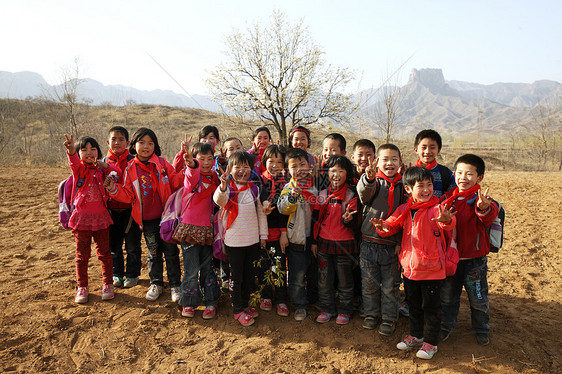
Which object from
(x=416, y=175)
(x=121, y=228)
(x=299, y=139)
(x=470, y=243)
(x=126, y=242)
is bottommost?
(x=126, y=242)

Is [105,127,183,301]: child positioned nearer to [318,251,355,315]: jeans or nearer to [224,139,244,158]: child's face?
[224,139,244,158]: child's face

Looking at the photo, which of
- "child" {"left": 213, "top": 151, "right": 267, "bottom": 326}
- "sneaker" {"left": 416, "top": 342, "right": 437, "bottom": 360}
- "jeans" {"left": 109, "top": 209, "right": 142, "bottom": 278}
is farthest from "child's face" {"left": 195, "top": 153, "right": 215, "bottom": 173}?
"sneaker" {"left": 416, "top": 342, "right": 437, "bottom": 360}

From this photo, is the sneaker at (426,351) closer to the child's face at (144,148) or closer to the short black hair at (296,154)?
the short black hair at (296,154)

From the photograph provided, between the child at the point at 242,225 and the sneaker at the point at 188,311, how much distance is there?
0.47m

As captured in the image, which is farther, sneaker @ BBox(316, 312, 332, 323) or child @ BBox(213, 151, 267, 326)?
sneaker @ BBox(316, 312, 332, 323)

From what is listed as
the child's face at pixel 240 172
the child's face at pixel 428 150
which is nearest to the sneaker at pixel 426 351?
the child's face at pixel 428 150

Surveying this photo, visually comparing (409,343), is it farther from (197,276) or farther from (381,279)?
(197,276)

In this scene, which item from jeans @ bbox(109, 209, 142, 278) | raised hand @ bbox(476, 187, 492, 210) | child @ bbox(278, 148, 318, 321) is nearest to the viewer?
raised hand @ bbox(476, 187, 492, 210)

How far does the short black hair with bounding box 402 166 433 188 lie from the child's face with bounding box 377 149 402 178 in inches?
8.4

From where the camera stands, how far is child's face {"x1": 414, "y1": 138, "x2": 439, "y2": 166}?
306 centimetres

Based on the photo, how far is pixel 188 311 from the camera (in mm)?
3393

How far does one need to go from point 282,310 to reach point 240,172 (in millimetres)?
1480

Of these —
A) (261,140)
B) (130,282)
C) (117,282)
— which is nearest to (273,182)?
(261,140)

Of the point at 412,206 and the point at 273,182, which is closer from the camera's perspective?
the point at 412,206
